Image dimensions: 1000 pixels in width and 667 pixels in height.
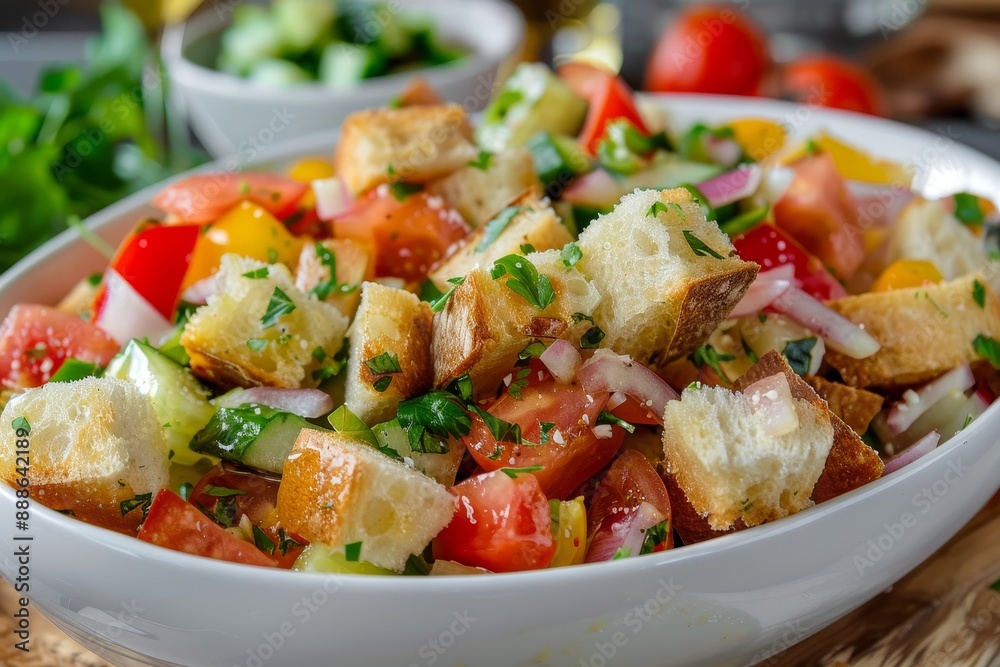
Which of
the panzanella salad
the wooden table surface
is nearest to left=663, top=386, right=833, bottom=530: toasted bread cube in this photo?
the panzanella salad

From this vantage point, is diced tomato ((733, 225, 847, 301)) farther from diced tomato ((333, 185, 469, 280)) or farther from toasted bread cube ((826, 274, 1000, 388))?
diced tomato ((333, 185, 469, 280))

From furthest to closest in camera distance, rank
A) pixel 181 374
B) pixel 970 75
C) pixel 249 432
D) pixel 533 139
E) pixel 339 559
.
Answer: pixel 970 75 → pixel 533 139 → pixel 181 374 → pixel 249 432 → pixel 339 559

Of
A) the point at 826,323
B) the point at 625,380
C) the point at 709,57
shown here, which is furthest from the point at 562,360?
the point at 709,57

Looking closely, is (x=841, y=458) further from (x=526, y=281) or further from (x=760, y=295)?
(x=526, y=281)

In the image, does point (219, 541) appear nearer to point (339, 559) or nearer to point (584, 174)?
point (339, 559)

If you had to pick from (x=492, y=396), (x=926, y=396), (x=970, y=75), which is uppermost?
(x=492, y=396)

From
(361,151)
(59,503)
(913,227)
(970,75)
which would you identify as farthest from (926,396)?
(970,75)
